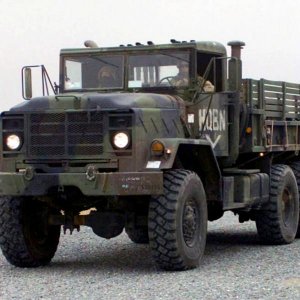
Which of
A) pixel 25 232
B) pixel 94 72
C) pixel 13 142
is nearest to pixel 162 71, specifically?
pixel 94 72

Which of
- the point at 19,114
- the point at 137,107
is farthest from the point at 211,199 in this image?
the point at 19,114

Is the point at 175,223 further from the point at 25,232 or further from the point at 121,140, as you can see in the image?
the point at 25,232

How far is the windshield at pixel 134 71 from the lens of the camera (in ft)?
39.0

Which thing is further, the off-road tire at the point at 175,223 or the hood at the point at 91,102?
the hood at the point at 91,102

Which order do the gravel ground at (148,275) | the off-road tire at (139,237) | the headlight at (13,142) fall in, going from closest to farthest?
the gravel ground at (148,275), the headlight at (13,142), the off-road tire at (139,237)

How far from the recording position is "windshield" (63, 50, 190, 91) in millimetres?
11898

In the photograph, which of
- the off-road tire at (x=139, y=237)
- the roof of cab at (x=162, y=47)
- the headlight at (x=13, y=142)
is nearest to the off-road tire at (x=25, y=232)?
the headlight at (x=13, y=142)

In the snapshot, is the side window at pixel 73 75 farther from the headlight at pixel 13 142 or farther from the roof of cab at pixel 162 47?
the headlight at pixel 13 142

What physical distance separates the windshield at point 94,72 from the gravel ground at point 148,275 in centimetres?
211

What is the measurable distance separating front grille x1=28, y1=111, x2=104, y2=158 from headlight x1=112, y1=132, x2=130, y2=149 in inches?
6.3

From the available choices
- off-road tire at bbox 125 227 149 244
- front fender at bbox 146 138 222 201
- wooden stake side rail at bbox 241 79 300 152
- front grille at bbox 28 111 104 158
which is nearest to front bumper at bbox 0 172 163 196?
front fender at bbox 146 138 222 201

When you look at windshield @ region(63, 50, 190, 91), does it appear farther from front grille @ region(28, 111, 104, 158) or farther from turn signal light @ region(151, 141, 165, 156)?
turn signal light @ region(151, 141, 165, 156)

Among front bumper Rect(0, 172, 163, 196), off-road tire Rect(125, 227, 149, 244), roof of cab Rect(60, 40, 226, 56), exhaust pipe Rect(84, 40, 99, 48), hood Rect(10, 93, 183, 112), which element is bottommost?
off-road tire Rect(125, 227, 149, 244)

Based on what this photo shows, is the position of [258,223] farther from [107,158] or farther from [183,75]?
[107,158]
